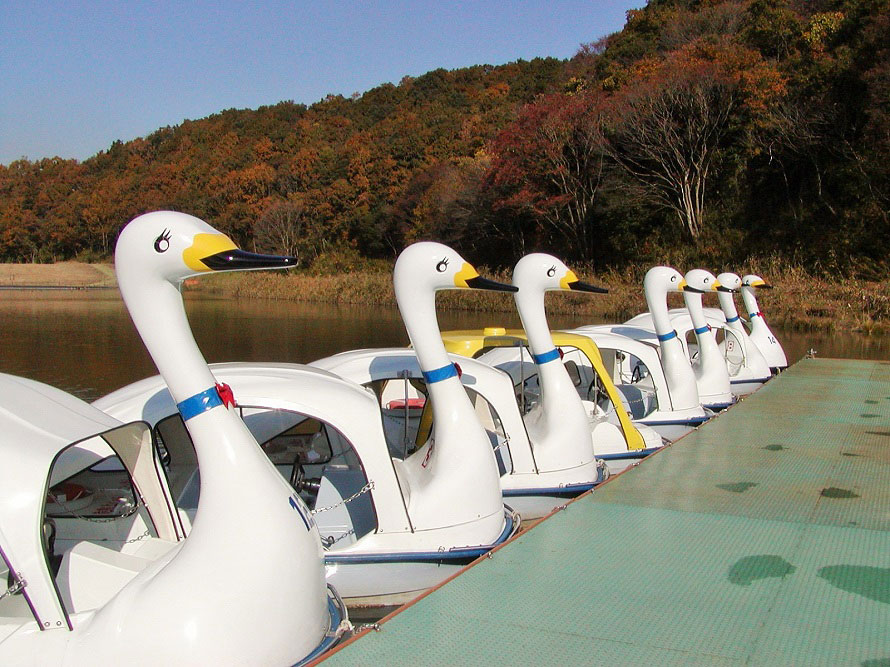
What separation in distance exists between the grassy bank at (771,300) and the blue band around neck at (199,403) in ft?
68.1

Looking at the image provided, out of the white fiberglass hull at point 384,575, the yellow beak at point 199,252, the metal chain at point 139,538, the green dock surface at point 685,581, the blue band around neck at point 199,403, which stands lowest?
the white fiberglass hull at point 384,575

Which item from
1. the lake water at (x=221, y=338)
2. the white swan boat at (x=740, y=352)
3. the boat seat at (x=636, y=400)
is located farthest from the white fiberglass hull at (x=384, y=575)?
the lake water at (x=221, y=338)

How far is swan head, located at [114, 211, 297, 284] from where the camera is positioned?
3.45 m

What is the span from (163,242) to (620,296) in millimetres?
23934

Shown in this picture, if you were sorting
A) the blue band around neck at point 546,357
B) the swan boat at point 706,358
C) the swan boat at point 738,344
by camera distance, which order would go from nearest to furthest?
the blue band around neck at point 546,357 → the swan boat at point 706,358 → the swan boat at point 738,344

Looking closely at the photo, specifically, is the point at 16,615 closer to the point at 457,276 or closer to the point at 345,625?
the point at 345,625

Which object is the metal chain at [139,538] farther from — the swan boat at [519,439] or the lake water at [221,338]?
the lake water at [221,338]

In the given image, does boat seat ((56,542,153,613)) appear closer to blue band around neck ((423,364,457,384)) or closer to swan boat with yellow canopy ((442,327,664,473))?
blue band around neck ((423,364,457,384))

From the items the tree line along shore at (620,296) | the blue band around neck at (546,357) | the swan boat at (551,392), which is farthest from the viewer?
the tree line along shore at (620,296)

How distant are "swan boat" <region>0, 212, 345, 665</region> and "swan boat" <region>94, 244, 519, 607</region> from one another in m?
1.21

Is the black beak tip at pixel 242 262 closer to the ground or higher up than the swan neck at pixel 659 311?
higher up

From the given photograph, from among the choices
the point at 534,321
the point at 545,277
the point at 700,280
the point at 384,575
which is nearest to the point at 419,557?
the point at 384,575

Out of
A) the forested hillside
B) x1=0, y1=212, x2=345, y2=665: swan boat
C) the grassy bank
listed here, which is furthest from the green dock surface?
the forested hillside

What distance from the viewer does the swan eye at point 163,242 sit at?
137 inches
